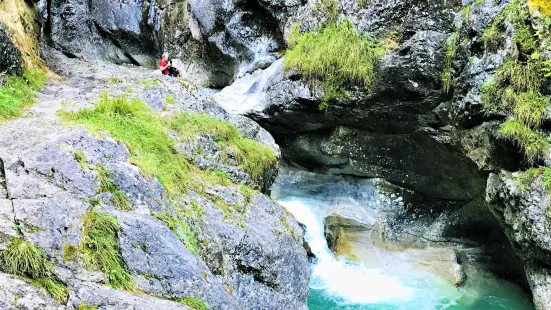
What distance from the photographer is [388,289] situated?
10.1 meters

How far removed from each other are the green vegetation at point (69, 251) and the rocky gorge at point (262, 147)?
13mm

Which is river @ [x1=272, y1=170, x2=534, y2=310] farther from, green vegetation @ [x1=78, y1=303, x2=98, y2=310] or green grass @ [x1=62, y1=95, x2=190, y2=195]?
green vegetation @ [x1=78, y1=303, x2=98, y2=310]

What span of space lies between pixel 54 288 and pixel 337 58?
9.32 m

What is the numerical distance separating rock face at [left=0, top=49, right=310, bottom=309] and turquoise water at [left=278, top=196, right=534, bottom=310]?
3.28m

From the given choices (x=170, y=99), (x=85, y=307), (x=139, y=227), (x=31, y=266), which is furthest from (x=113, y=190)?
(x=170, y=99)

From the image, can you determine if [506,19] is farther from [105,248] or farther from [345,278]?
[105,248]

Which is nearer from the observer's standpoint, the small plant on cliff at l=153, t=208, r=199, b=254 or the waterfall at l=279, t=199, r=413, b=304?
the small plant on cliff at l=153, t=208, r=199, b=254

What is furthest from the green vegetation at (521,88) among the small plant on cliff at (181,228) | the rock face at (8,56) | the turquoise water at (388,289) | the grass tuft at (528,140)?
the rock face at (8,56)

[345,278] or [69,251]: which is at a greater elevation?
[345,278]

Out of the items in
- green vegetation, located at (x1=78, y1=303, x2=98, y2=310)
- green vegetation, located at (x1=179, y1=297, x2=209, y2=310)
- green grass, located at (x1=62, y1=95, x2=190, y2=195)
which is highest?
green grass, located at (x1=62, y1=95, x2=190, y2=195)

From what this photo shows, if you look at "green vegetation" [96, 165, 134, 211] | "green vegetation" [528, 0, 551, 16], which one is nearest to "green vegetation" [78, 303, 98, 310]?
"green vegetation" [96, 165, 134, 211]

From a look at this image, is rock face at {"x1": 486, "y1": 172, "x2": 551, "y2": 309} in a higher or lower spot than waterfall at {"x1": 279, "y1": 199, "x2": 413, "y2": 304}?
higher

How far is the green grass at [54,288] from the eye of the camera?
136 inches

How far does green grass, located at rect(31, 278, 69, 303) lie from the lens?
3.47 m
